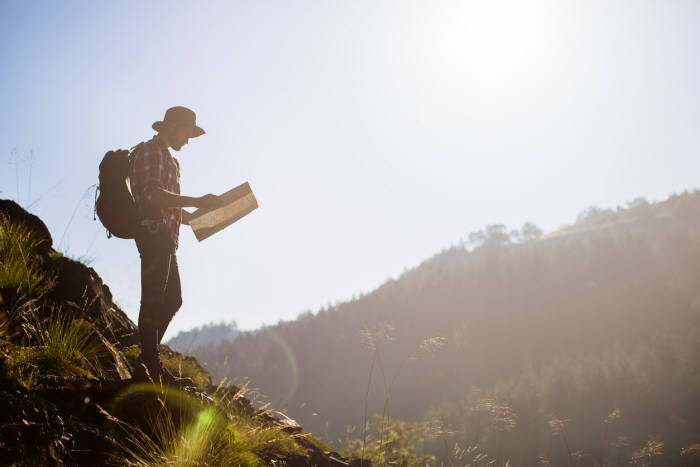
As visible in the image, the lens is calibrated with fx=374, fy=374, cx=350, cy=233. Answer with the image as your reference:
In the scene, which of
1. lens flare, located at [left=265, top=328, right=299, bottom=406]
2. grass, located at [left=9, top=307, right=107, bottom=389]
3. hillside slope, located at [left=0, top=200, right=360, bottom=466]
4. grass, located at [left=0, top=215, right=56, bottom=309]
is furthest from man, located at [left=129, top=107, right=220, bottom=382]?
lens flare, located at [left=265, top=328, right=299, bottom=406]

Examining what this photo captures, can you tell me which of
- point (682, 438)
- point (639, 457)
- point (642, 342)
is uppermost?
point (639, 457)

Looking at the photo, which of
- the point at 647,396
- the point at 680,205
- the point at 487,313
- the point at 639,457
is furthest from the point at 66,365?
the point at 680,205

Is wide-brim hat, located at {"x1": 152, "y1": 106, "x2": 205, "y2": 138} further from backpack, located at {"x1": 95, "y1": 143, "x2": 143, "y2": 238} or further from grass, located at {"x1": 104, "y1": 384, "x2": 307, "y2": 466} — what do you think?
grass, located at {"x1": 104, "y1": 384, "x2": 307, "y2": 466}

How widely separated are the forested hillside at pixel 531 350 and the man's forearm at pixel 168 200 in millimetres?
49231

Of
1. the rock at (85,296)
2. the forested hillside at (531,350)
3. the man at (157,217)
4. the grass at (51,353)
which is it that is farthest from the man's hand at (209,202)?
the forested hillside at (531,350)

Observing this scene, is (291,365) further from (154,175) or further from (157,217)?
(154,175)

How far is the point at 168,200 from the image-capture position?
3.04 metres

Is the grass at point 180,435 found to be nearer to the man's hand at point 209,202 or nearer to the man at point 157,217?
the man at point 157,217

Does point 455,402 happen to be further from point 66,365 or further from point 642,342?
point 66,365

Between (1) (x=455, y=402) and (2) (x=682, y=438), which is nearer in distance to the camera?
(2) (x=682, y=438)

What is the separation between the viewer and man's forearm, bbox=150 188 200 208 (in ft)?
9.91

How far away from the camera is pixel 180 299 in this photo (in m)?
3.49

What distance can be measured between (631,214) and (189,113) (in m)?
180

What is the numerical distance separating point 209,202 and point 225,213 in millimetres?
276
